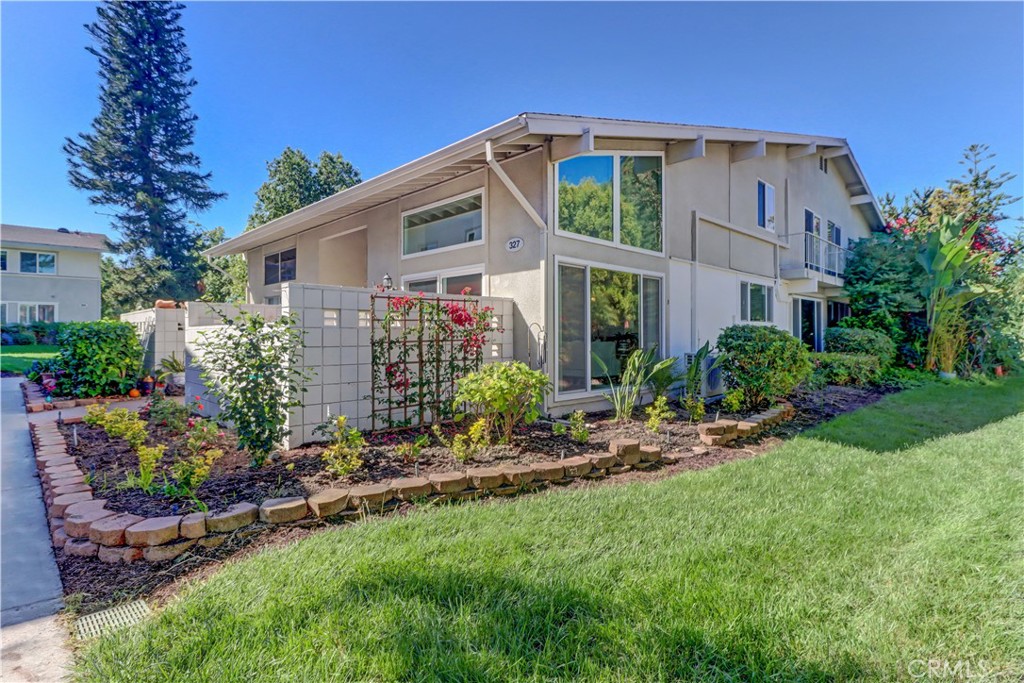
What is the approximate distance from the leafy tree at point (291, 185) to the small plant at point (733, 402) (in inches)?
1083

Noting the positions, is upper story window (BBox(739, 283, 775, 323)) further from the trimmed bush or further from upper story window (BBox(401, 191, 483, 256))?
upper story window (BBox(401, 191, 483, 256))

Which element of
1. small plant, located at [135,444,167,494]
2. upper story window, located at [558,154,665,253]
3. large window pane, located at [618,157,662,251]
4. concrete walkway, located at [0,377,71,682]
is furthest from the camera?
large window pane, located at [618,157,662,251]

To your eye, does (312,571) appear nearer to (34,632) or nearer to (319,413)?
(34,632)

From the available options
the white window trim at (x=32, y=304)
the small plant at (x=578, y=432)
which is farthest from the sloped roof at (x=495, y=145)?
the white window trim at (x=32, y=304)

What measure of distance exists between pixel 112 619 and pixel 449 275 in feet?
21.9

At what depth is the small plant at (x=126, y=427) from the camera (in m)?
4.91

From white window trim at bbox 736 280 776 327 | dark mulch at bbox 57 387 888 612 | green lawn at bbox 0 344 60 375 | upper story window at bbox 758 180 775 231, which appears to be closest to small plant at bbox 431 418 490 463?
dark mulch at bbox 57 387 888 612

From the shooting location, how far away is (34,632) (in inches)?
90.3

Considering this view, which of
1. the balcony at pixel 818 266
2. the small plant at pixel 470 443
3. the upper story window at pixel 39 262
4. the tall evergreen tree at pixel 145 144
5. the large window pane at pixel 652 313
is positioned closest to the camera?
the small plant at pixel 470 443

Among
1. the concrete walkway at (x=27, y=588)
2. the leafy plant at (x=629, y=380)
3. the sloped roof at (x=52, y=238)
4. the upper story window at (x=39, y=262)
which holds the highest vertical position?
the sloped roof at (x=52, y=238)

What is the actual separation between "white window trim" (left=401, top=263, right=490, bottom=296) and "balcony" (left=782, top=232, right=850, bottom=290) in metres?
10.2

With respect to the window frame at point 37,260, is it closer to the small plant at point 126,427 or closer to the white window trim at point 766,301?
the small plant at point 126,427

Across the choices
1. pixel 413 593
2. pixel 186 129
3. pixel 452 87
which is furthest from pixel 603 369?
pixel 186 129

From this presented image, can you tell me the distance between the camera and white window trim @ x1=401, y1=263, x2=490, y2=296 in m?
7.79
